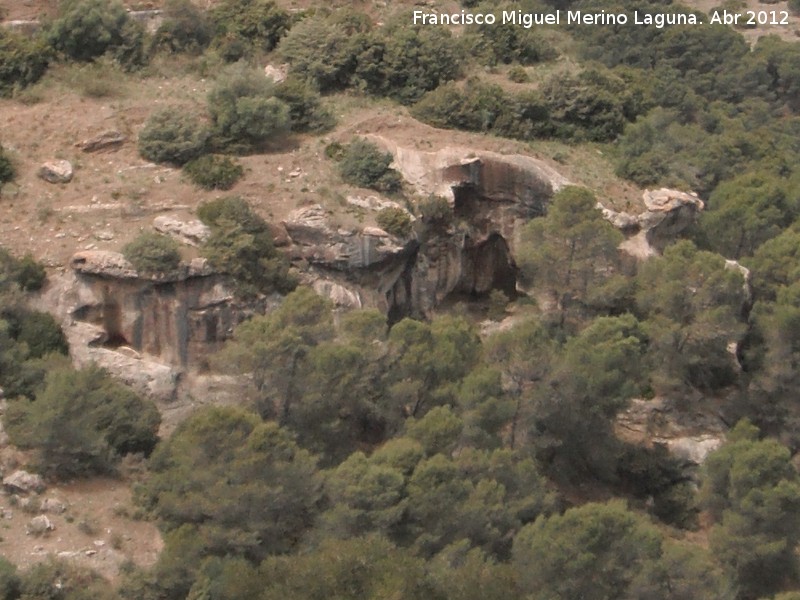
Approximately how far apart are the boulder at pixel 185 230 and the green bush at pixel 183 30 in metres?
11.9

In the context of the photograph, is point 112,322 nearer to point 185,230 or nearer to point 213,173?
point 185,230

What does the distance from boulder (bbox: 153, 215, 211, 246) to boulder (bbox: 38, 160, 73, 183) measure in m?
3.44

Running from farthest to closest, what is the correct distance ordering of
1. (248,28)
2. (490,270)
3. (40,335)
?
1. (248,28)
2. (490,270)
3. (40,335)

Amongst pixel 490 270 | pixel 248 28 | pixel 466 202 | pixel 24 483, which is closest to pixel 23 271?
pixel 24 483

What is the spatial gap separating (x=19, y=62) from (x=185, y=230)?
1037cm

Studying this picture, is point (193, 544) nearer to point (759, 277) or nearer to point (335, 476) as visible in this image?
point (335, 476)

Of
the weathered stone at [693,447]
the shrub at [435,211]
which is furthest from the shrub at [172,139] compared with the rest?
the weathered stone at [693,447]

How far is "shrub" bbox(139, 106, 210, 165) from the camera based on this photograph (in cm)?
3781

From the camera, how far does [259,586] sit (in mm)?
25656

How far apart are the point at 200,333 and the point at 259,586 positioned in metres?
9.73

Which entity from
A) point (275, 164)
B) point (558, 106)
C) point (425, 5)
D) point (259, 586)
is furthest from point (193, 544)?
point (425, 5)

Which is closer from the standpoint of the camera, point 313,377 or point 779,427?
point 313,377

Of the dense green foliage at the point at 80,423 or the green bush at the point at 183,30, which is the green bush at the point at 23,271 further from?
the green bush at the point at 183,30

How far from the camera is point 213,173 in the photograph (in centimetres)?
3703
